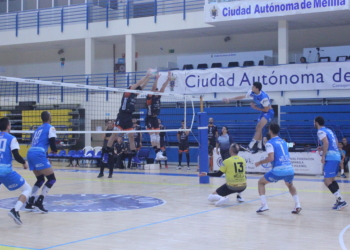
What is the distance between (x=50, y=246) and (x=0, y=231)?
5.07 ft

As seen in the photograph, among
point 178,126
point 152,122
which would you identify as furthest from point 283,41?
point 152,122

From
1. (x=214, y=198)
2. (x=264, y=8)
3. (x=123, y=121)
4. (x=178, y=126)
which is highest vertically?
(x=264, y=8)

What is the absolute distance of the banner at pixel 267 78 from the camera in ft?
67.2

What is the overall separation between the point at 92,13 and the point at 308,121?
14247 millimetres

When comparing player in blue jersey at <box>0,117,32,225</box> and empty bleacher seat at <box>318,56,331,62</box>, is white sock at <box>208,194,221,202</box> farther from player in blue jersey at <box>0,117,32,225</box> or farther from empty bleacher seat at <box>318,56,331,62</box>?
empty bleacher seat at <box>318,56,331,62</box>

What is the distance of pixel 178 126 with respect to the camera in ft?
71.7

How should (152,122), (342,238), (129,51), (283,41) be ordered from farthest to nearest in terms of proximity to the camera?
(129,51)
(283,41)
(152,122)
(342,238)

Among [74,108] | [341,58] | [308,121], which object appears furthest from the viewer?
[74,108]

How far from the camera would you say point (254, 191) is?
13.0 metres

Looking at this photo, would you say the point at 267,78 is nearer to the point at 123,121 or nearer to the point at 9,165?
the point at 123,121

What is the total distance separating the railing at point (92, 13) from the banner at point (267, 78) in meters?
4.54

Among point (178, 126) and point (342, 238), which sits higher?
point (178, 126)

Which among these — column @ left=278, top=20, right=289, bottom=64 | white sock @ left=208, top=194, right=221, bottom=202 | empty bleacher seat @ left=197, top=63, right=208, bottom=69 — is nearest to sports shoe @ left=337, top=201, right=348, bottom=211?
white sock @ left=208, top=194, right=221, bottom=202

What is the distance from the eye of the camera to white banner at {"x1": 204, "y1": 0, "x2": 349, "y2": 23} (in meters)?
20.4
